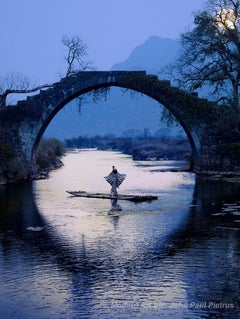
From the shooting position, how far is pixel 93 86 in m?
45.4

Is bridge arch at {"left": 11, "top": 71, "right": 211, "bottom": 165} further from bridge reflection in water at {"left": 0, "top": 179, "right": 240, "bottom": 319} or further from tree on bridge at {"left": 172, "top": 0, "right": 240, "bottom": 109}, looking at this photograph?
bridge reflection in water at {"left": 0, "top": 179, "right": 240, "bottom": 319}

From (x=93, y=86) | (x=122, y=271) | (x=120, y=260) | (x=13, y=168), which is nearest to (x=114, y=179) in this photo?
(x=120, y=260)

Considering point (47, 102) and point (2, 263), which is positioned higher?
point (47, 102)

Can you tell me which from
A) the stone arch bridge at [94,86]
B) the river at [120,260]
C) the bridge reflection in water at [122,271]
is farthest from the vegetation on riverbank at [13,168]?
the bridge reflection in water at [122,271]

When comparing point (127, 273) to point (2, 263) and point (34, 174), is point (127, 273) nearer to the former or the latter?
point (2, 263)

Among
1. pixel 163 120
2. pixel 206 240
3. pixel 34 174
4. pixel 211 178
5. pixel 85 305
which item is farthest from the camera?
pixel 163 120

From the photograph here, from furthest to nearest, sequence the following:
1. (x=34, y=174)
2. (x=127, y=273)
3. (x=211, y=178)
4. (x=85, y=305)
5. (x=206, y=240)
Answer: (x=34, y=174)
(x=211, y=178)
(x=206, y=240)
(x=127, y=273)
(x=85, y=305)

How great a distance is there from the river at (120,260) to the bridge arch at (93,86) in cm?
1798

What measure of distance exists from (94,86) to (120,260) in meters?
31.8

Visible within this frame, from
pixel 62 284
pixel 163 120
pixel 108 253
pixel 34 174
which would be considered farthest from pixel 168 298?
pixel 163 120

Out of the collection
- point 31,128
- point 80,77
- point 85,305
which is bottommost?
point 85,305

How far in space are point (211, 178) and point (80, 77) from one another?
13.2 meters

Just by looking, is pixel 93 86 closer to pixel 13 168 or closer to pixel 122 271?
pixel 13 168

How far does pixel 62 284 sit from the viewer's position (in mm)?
12797
